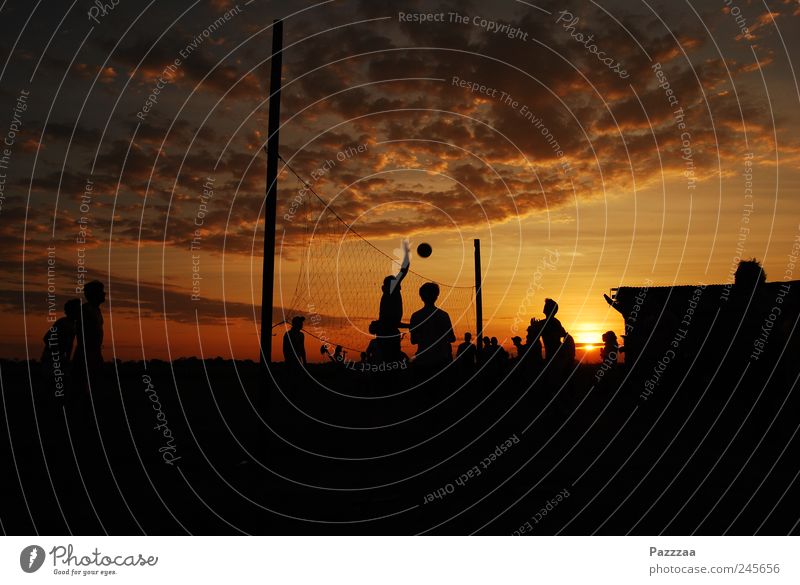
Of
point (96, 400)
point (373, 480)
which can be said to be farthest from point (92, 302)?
point (96, 400)

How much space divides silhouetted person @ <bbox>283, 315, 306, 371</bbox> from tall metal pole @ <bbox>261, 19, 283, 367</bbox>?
848 centimetres

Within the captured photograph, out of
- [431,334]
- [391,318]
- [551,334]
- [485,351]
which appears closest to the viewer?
[431,334]

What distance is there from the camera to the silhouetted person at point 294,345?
65.6 ft

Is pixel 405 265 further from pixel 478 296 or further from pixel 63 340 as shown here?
pixel 478 296

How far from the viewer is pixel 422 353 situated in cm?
1194

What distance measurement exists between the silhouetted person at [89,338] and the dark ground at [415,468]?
0.44 metres

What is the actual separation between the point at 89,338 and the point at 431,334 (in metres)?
5.05

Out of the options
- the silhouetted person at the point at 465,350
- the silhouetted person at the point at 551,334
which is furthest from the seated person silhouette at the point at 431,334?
the silhouetted person at the point at 551,334

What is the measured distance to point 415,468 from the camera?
10.2 meters

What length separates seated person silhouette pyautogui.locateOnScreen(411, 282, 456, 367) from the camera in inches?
468

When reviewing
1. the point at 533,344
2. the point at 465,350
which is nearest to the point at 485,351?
the point at 533,344

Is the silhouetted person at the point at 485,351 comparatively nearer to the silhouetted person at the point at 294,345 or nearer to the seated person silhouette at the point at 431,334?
the silhouetted person at the point at 294,345

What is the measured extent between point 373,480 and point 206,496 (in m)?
2.03
